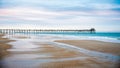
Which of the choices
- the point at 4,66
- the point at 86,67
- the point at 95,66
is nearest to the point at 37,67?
the point at 4,66

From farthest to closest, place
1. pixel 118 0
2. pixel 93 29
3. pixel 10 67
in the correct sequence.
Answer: pixel 93 29 → pixel 118 0 → pixel 10 67

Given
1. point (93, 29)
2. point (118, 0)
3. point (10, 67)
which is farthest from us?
point (93, 29)

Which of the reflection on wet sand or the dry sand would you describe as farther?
the dry sand

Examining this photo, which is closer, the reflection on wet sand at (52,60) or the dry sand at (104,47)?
the reflection on wet sand at (52,60)

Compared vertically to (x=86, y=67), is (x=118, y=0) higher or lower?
higher

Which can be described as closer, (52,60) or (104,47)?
(52,60)

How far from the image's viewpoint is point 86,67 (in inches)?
191

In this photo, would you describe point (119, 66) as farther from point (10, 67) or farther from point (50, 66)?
point (10, 67)

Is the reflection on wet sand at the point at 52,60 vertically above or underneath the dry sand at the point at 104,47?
above

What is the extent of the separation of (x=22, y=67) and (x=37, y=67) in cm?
43

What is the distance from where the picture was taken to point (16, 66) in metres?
4.88

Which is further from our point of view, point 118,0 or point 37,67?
point 118,0

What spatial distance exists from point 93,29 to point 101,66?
68.4 m

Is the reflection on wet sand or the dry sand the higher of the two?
the reflection on wet sand
